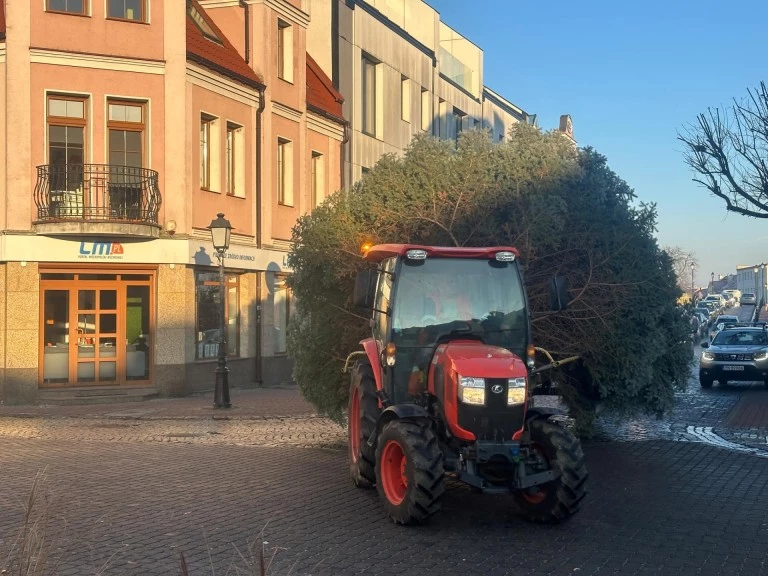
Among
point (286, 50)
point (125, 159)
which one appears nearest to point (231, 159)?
point (125, 159)

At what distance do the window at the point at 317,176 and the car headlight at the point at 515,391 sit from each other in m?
22.4

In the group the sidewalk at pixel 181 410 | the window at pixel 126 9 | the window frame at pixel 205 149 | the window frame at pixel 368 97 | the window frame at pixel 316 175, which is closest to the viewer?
the sidewalk at pixel 181 410

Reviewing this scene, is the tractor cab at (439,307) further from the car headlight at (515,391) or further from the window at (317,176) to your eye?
the window at (317,176)

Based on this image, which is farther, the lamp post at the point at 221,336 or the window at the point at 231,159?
the window at the point at 231,159

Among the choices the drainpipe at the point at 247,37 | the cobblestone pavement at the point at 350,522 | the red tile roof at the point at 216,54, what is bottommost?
the cobblestone pavement at the point at 350,522

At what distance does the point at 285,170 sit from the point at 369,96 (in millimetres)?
7631

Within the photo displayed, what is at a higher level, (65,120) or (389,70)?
(389,70)

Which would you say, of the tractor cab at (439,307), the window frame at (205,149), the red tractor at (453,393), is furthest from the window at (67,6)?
the tractor cab at (439,307)

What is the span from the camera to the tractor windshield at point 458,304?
31.3 ft

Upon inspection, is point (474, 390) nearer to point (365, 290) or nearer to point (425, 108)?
point (365, 290)

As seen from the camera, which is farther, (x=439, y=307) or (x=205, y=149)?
(x=205, y=149)

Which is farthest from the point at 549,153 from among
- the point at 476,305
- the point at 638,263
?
the point at 476,305

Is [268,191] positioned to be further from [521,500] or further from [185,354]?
[521,500]

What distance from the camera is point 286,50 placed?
28188mm
